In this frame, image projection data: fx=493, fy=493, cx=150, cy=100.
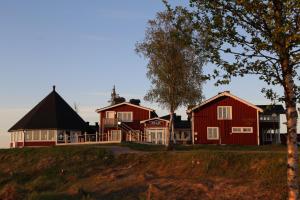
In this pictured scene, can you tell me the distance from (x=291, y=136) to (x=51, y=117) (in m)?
53.0

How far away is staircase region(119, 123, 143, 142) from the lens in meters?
61.7

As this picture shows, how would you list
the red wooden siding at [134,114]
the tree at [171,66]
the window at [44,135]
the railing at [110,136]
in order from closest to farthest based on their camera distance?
the tree at [171,66] < the railing at [110,136] < the window at [44,135] < the red wooden siding at [134,114]

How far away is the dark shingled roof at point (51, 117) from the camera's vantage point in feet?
210

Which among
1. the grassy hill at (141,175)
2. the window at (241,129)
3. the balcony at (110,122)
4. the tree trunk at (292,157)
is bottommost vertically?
the grassy hill at (141,175)

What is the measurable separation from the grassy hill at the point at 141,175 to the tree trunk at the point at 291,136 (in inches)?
374

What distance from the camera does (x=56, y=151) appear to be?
128 feet

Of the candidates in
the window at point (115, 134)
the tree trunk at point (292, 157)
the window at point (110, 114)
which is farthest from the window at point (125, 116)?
the tree trunk at point (292, 157)

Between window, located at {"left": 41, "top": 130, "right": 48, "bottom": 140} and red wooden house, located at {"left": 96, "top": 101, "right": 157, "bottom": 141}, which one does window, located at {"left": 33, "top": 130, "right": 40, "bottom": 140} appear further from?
red wooden house, located at {"left": 96, "top": 101, "right": 157, "bottom": 141}

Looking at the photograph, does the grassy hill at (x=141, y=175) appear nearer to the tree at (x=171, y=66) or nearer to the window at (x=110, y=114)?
the tree at (x=171, y=66)

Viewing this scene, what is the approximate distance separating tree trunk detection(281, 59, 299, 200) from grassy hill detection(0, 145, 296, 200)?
9.49 m

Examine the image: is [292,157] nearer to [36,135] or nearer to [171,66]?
[171,66]

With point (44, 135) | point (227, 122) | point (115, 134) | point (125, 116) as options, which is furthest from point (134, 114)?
point (227, 122)

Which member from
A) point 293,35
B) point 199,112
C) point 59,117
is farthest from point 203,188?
point 59,117

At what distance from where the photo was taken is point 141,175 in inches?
1184
